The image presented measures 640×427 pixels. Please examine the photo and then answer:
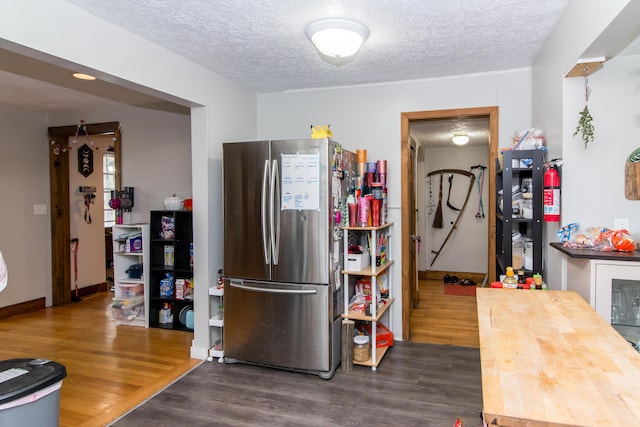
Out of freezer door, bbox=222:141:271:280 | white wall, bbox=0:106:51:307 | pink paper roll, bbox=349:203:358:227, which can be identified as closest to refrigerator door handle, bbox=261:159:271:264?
freezer door, bbox=222:141:271:280

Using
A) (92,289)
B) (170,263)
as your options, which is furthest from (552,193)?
(92,289)

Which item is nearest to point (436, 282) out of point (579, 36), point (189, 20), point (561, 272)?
point (561, 272)

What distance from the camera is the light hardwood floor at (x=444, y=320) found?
3807 mm

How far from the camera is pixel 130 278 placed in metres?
4.44

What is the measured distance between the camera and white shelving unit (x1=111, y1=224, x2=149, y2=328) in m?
4.29

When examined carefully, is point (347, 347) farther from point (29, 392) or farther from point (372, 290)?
point (29, 392)

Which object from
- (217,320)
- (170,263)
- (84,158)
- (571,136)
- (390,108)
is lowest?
(217,320)

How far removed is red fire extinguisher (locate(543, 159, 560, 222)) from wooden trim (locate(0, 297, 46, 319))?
5.35 meters

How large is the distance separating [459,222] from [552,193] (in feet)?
15.1

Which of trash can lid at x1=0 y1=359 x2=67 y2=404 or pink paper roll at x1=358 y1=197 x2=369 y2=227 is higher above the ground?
pink paper roll at x1=358 y1=197 x2=369 y2=227

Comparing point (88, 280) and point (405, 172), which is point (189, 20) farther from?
point (88, 280)

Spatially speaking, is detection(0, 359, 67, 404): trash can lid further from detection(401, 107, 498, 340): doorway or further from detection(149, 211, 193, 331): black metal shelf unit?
detection(401, 107, 498, 340): doorway

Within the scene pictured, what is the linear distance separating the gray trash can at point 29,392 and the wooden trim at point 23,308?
325 cm

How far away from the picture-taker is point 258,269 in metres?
3.12
